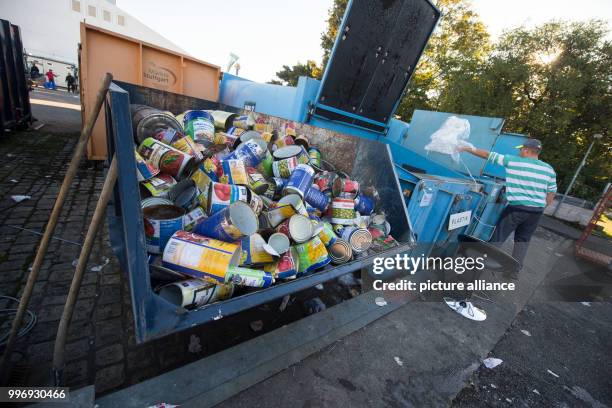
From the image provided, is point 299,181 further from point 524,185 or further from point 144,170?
point 524,185

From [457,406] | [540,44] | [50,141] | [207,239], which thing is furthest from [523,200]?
[540,44]

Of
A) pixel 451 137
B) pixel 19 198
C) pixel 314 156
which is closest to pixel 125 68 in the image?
pixel 19 198

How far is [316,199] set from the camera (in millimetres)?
2193

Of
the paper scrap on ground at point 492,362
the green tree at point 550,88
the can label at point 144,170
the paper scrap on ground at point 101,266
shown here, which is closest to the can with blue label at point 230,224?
the can label at point 144,170

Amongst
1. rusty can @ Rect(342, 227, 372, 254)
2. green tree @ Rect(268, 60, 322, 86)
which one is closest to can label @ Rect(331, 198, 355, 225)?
rusty can @ Rect(342, 227, 372, 254)

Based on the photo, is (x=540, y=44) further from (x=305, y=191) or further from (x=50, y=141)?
(x=50, y=141)

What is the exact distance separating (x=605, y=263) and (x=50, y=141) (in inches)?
471

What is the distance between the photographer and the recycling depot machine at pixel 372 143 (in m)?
1.20

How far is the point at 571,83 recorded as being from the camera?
1157cm

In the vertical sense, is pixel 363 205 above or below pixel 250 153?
below

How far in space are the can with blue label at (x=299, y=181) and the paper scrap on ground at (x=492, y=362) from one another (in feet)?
7.17

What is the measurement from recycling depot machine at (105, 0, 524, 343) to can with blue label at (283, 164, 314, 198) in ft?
2.14

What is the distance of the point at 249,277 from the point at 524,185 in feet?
13.0

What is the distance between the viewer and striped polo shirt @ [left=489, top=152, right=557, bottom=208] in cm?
358
